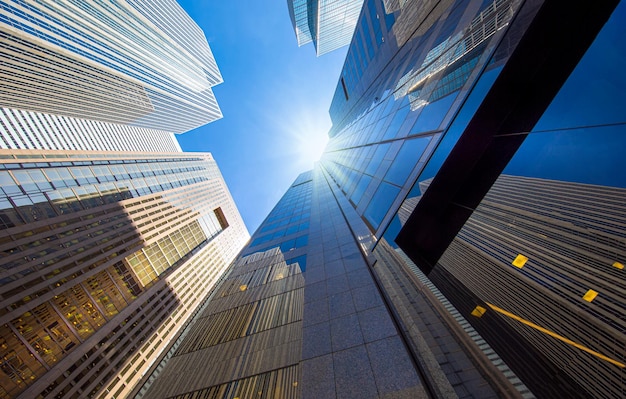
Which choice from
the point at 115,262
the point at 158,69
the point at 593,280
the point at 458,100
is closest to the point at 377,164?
the point at 458,100

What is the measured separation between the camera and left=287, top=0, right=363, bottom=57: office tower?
58.6 meters

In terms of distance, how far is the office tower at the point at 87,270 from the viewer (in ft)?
119

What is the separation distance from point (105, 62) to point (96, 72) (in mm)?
6083

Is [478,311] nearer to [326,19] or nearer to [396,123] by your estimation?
[396,123]

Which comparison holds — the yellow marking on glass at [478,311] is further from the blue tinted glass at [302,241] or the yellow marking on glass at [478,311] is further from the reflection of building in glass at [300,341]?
the blue tinted glass at [302,241]

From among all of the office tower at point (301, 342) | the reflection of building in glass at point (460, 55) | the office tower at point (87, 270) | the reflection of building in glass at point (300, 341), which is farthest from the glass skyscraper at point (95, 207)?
the reflection of building in glass at point (460, 55)

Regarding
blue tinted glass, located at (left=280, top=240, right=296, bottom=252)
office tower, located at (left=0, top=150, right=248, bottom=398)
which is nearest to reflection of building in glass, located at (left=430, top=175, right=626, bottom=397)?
blue tinted glass, located at (left=280, top=240, right=296, bottom=252)

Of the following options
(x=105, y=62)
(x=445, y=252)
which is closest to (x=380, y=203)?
(x=445, y=252)

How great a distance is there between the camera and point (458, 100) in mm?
5566

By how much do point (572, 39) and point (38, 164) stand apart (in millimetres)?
68745

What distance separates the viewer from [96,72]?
317 ft

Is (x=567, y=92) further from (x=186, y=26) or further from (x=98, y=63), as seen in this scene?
(x=186, y=26)

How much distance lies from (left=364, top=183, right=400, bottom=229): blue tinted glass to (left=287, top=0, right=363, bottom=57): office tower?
64.0m

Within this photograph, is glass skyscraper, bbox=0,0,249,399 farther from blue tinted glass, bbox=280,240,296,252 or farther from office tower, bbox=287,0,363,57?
office tower, bbox=287,0,363,57
